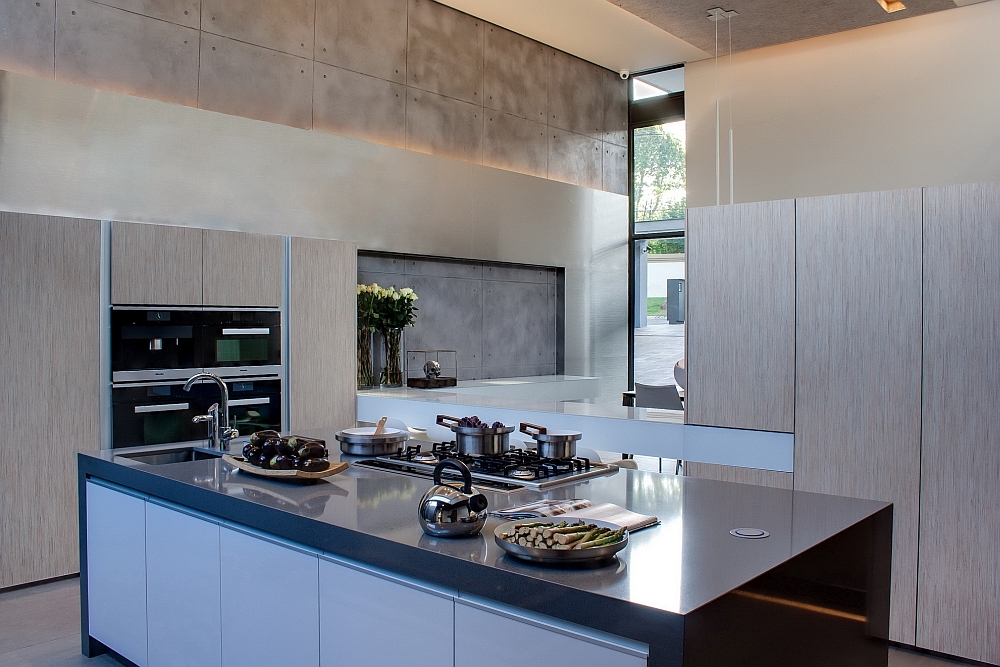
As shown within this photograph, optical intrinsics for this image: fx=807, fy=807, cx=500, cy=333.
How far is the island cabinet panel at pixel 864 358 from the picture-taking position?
3316 millimetres

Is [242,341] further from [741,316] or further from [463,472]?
[463,472]

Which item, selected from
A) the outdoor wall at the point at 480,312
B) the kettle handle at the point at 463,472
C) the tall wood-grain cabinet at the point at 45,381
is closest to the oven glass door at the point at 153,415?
the tall wood-grain cabinet at the point at 45,381

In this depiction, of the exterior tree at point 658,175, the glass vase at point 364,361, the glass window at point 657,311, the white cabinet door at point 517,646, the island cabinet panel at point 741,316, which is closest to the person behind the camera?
the white cabinet door at point 517,646

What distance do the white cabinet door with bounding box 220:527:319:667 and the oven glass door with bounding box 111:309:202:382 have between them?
2392 mm

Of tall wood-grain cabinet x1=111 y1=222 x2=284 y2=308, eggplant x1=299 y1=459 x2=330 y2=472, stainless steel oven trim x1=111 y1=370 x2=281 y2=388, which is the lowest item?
eggplant x1=299 y1=459 x2=330 y2=472

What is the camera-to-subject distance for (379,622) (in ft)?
6.33

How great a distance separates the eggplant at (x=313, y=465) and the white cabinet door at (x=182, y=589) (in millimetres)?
312

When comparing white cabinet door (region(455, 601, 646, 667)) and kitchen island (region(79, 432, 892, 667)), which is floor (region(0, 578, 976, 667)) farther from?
white cabinet door (region(455, 601, 646, 667))

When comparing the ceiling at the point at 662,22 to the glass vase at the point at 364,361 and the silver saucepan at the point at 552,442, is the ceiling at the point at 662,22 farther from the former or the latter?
the silver saucepan at the point at 552,442

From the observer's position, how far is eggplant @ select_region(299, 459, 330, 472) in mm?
2559

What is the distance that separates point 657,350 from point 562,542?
23.5 feet

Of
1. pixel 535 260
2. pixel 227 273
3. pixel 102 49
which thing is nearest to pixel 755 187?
pixel 535 260

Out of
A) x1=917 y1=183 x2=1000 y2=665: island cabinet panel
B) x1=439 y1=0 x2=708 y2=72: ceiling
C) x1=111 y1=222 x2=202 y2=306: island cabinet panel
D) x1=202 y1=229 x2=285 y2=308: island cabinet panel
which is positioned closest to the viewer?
x1=917 y1=183 x2=1000 y2=665: island cabinet panel

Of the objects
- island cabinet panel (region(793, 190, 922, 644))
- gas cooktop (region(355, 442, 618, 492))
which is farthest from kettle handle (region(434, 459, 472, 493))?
island cabinet panel (region(793, 190, 922, 644))
